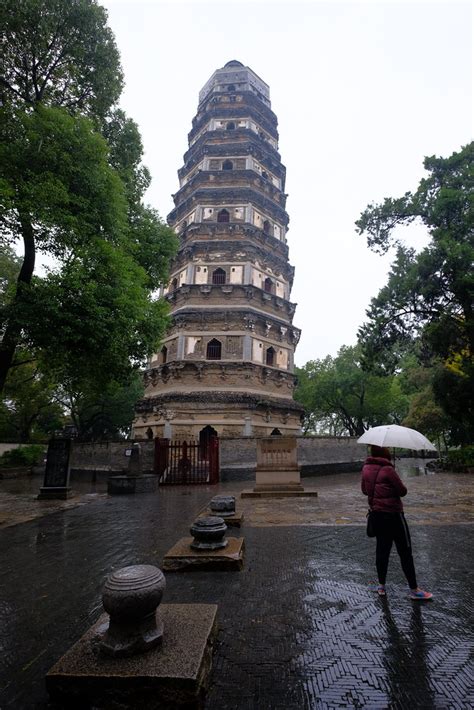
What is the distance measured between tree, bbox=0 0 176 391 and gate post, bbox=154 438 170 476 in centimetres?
549

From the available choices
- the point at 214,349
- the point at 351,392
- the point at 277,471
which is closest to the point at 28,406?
the point at 214,349

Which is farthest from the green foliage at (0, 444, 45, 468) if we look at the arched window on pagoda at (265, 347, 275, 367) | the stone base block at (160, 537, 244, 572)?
the stone base block at (160, 537, 244, 572)

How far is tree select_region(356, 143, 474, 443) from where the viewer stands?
58.7 feet

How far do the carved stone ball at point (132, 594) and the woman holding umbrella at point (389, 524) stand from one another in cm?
261

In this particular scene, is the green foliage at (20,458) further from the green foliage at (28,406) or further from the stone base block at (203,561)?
the stone base block at (203,561)

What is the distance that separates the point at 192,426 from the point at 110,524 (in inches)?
512

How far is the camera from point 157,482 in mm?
14680

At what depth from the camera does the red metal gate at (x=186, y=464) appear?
16.4 meters

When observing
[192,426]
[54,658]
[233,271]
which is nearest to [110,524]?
[54,658]

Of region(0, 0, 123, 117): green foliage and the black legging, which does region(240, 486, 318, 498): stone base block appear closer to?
the black legging

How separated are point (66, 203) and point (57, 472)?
8.66m

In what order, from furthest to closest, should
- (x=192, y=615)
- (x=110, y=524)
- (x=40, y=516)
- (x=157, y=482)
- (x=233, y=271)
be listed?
1. (x=233, y=271)
2. (x=157, y=482)
3. (x=40, y=516)
4. (x=110, y=524)
5. (x=192, y=615)

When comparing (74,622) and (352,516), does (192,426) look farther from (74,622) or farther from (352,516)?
(74,622)

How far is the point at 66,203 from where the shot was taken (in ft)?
31.4
